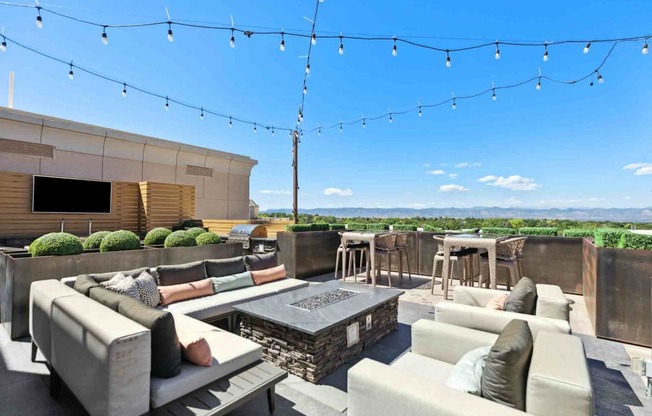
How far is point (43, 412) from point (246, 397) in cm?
153

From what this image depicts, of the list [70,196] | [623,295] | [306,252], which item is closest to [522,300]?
[623,295]

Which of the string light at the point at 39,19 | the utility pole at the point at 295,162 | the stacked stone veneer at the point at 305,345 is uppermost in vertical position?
the string light at the point at 39,19

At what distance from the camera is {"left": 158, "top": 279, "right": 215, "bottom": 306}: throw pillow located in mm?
3396

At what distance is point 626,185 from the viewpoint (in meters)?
15.6

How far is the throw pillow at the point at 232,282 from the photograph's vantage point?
392 centimetres

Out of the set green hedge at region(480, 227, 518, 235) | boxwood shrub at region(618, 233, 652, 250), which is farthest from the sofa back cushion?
green hedge at region(480, 227, 518, 235)

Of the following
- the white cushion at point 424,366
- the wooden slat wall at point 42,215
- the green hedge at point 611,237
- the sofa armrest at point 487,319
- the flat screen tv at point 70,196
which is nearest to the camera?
the white cushion at point 424,366

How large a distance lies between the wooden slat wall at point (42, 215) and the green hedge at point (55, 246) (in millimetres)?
5103

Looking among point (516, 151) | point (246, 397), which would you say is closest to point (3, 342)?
point (246, 397)

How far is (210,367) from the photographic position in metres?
1.96

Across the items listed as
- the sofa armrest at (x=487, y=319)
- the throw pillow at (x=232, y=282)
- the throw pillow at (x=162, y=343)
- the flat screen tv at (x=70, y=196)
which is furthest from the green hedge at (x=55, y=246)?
the flat screen tv at (x=70, y=196)

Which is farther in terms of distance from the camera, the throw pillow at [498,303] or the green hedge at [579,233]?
the green hedge at [579,233]

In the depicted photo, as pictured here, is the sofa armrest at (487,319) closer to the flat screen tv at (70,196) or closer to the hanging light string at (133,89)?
the hanging light string at (133,89)

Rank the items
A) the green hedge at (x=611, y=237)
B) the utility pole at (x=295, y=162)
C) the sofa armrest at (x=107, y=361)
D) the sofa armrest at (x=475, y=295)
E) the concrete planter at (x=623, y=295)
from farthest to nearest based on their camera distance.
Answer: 1. the utility pole at (x=295, y=162)
2. the green hedge at (x=611, y=237)
3. the concrete planter at (x=623, y=295)
4. the sofa armrest at (x=475, y=295)
5. the sofa armrest at (x=107, y=361)
